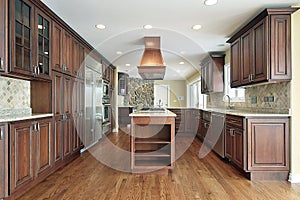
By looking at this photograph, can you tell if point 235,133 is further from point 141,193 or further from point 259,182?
point 141,193

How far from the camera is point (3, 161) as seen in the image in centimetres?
229

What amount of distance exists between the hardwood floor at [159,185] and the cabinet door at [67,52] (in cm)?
174

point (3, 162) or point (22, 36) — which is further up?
point (22, 36)

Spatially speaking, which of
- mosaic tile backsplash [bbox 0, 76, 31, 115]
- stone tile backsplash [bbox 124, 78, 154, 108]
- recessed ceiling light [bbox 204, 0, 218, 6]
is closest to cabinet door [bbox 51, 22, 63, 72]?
mosaic tile backsplash [bbox 0, 76, 31, 115]

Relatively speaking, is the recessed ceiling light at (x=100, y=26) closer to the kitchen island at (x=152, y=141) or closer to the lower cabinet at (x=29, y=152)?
the kitchen island at (x=152, y=141)

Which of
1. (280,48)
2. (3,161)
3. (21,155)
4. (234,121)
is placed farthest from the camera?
(234,121)

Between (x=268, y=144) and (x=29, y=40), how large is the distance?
3562 mm

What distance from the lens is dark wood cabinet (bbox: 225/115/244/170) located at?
3371mm

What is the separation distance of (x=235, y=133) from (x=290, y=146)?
2.52 ft

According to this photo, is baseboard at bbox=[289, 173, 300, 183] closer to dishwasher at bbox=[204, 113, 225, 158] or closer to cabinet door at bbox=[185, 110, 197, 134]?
dishwasher at bbox=[204, 113, 225, 158]

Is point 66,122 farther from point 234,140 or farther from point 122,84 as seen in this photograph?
point 122,84

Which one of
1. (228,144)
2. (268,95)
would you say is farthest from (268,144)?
(268,95)

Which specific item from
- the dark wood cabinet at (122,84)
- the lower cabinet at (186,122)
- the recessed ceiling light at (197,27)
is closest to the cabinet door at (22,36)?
the recessed ceiling light at (197,27)

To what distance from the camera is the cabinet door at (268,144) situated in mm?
3143
